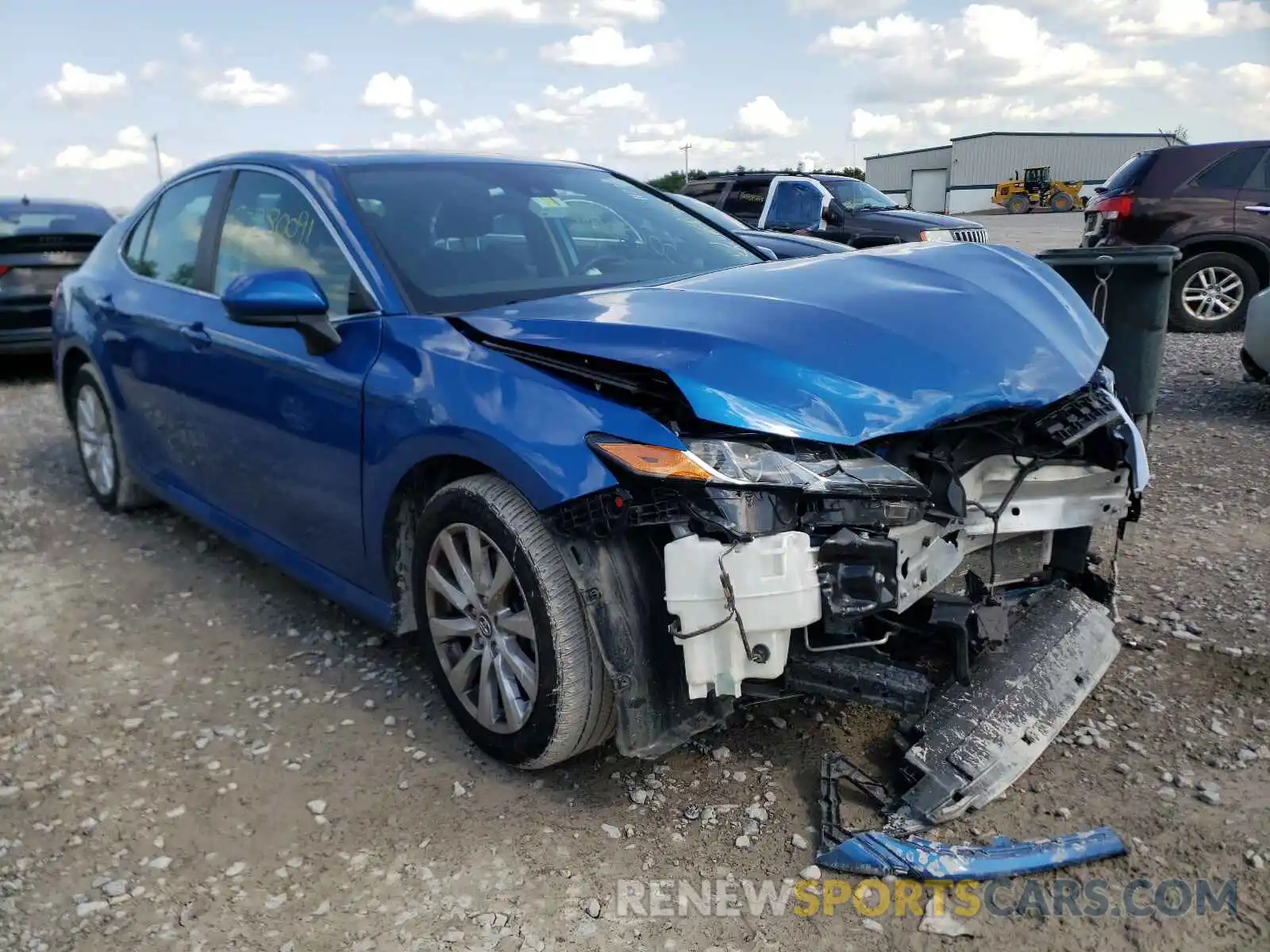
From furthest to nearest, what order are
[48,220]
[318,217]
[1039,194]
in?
[1039,194] < [48,220] < [318,217]

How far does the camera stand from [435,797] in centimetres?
271

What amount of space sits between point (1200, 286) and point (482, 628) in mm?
8873

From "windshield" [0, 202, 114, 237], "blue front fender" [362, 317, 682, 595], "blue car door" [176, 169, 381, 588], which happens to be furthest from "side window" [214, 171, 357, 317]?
"windshield" [0, 202, 114, 237]

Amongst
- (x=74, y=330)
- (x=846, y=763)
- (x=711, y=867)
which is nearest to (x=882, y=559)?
(x=846, y=763)

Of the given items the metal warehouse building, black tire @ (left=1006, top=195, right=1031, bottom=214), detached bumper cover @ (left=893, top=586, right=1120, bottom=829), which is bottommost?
detached bumper cover @ (left=893, top=586, right=1120, bottom=829)

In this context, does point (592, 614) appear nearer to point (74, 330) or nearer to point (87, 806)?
point (87, 806)

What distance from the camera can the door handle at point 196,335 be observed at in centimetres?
368

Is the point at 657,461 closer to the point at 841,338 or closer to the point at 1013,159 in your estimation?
the point at 841,338

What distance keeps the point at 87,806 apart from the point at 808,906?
1929 mm

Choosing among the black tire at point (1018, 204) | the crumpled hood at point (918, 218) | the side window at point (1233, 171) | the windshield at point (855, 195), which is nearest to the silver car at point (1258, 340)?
the side window at point (1233, 171)

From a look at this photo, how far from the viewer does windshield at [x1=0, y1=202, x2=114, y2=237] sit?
840cm

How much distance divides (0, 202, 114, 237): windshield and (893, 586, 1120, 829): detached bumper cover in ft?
26.5

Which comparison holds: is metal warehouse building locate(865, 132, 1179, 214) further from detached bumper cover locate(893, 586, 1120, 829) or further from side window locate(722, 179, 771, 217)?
detached bumper cover locate(893, 586, 1120, 829)

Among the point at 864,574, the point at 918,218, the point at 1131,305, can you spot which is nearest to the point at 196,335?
the point at 864,574
